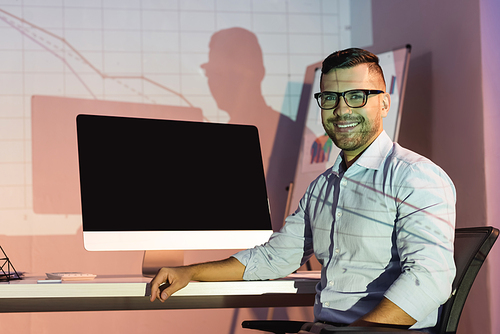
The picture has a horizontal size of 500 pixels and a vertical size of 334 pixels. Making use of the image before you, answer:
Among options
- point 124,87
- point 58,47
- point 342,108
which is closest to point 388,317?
point 342,108

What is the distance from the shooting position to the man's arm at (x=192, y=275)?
1.44 metres

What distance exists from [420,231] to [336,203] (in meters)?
0.31

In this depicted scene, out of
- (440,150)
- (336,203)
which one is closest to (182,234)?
(336,203)

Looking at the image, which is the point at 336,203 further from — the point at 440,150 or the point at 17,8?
the point at 17,8

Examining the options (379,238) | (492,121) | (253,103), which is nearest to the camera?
(379,238)

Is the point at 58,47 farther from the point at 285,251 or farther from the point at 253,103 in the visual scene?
the point at 285,251

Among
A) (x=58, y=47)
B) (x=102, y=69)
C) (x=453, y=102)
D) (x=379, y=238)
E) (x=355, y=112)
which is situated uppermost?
(x=58, y=47)

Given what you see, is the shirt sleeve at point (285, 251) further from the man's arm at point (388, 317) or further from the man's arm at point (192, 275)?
the man's arm at point (388, 317)

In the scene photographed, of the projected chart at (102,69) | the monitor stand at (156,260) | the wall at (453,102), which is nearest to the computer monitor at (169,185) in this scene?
the monitor stand at (156,260)

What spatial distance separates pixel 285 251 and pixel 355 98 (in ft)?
1.68

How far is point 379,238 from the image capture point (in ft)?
4.34

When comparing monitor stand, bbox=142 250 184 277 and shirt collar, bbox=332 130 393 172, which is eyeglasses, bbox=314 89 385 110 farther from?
monitor stand, bbox=142 250 184 277

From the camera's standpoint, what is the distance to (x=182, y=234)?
5.76 feet

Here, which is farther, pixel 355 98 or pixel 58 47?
pixel 58 47
